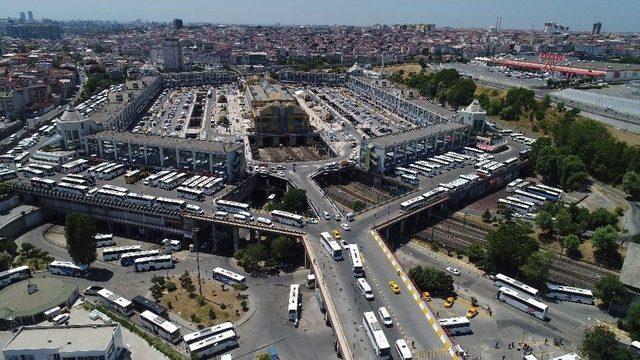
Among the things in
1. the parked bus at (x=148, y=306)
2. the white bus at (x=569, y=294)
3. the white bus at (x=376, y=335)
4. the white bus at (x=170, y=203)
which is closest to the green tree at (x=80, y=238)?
the parked bus at (x=148, y=306)

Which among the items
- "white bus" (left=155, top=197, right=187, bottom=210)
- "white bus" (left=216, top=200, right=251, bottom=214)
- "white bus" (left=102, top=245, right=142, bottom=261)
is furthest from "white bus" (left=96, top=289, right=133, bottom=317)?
"white bus" (left=216, top=200, right=251, bottom=214)

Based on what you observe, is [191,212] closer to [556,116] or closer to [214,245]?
[214,245]

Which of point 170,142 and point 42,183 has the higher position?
point 170,142

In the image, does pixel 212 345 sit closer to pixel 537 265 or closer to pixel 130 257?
pixel 130 257

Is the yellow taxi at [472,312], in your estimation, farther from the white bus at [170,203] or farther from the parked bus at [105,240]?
the parked bus at [105,240]

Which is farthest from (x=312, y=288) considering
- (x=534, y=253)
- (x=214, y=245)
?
(x=534, y=253)

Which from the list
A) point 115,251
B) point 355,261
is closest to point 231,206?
point 115,251

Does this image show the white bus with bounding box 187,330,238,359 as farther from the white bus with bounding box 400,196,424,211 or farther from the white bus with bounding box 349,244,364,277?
the white bus with bounding box 400,196,424,211
